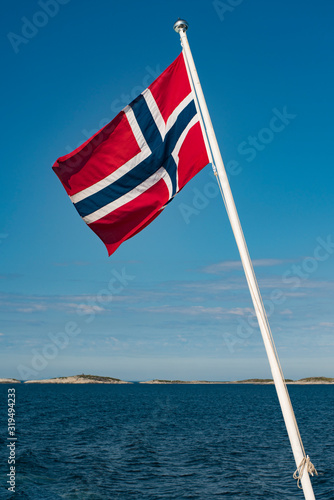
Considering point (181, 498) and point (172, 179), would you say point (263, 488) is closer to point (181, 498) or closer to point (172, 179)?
point (181, 498)

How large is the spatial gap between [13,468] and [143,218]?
25576mm

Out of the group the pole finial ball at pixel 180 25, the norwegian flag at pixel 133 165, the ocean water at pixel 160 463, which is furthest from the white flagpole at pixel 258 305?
the ocean water at pixel 160 463

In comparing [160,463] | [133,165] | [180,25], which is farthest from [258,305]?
[160,463]

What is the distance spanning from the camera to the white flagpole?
5.37 meters

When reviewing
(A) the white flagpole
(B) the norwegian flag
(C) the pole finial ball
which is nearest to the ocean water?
(B) the norwegian flag

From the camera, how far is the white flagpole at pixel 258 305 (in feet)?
17.6

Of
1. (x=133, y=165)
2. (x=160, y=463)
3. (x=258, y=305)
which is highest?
(x=133, y=165)

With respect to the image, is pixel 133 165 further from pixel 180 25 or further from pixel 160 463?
pixel 160 463

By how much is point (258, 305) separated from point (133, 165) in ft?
12.2

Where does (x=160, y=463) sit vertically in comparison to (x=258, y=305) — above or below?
below

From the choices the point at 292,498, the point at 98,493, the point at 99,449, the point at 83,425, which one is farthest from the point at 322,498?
the point at 83,425

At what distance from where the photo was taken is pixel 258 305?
596 centimetres

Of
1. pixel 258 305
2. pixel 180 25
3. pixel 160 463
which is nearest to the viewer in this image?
pixel 258 305

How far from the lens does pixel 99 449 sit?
34.0m
